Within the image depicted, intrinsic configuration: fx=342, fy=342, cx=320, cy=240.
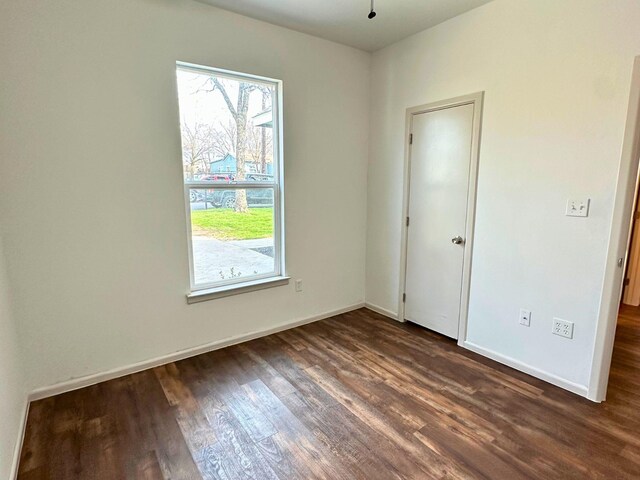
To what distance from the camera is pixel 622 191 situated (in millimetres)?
2002

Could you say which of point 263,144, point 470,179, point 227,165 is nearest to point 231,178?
point 227,165

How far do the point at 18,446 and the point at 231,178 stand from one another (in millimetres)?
2092

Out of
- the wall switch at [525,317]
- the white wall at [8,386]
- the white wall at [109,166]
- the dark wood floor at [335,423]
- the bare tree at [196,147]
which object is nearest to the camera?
the white wall at [8,386]

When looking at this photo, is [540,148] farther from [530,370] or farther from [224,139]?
[224,139]

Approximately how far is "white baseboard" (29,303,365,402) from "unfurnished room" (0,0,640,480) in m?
0.02

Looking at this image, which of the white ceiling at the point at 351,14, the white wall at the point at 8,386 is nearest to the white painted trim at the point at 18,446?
the white wall at the point at 8,386

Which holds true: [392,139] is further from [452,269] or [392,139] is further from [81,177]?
[81,177]

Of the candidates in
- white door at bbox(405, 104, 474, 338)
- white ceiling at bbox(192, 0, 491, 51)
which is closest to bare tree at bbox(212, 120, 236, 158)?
white ceiling at bbox(192, 0, 491, 51)

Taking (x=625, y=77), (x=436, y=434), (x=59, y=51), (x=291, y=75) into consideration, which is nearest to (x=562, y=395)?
(x=436, y=434)

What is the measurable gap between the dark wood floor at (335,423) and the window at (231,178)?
748mm

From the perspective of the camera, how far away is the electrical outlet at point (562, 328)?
2.29 metres

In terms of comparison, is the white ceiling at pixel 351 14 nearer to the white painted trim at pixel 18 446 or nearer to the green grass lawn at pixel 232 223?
the green grass lawn at pixel 232 223

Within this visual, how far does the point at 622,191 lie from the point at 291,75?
8.33 feet

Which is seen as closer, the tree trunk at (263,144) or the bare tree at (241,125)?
the bare tree at (241,125)
